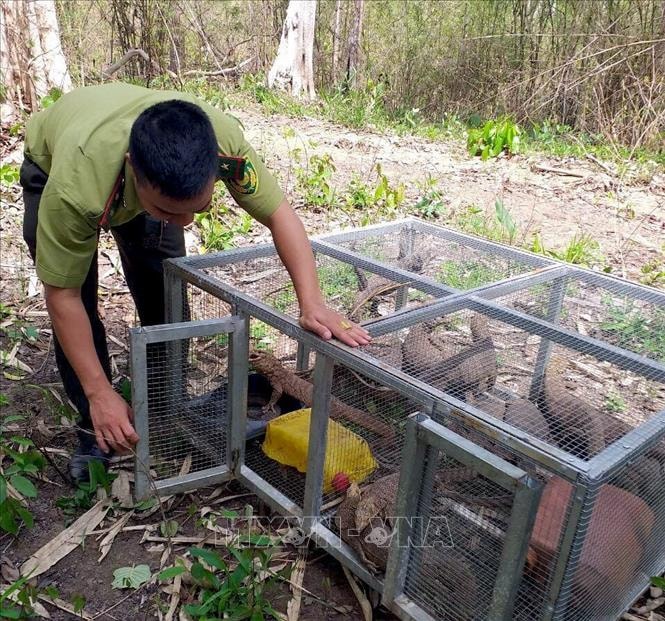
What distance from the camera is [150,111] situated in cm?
169

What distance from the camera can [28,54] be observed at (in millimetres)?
5098

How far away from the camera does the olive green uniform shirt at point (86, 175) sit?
1.77 m

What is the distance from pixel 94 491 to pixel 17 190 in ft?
9.89

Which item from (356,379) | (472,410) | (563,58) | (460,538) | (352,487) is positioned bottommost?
(352,487)

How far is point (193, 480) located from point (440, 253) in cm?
144

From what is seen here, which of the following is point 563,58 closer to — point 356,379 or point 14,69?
point 14,69

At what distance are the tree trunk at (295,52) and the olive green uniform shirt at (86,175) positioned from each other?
6.63 meters

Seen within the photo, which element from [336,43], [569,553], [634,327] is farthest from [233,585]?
[336,43]

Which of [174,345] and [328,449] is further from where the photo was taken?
[174,345]

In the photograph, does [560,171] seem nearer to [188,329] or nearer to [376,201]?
[376,201]

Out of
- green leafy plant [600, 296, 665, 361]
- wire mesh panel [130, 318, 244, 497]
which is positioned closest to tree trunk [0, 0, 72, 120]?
wire mesh panel [130, 318, 244, 497]

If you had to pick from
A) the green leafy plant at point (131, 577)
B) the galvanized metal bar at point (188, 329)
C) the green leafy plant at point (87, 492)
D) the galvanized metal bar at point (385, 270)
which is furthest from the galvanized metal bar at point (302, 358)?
the green leafy plant at point (131, 577)

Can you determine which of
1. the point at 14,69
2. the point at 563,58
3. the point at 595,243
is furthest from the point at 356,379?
the point at 563,58

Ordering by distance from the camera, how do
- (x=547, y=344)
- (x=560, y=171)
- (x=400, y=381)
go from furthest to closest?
(x=560, y=171) < (x=547, y=344) < (x=400, y=381)
